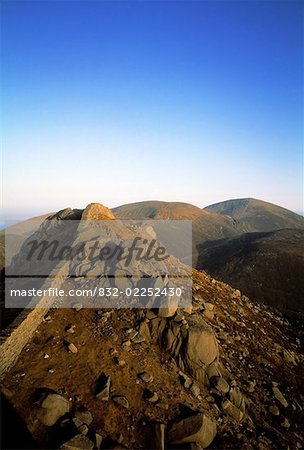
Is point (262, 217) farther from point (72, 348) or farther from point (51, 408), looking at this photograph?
point (51, 408)

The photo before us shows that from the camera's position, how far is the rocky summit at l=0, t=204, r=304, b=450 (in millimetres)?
6543

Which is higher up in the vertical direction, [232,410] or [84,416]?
[84,416]

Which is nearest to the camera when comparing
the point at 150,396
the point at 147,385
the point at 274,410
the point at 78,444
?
the point at 78,444

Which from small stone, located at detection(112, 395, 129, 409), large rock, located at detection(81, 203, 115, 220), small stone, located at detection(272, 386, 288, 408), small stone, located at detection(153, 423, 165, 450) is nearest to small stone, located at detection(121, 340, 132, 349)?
small stone, located at detection(112, 395, 129, 409)

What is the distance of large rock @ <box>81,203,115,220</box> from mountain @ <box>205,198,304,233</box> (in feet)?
279

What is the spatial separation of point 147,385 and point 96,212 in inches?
416

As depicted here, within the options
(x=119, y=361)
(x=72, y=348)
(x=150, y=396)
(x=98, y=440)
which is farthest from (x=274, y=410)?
(x=72, y=348)

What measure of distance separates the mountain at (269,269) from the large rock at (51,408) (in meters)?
21.9

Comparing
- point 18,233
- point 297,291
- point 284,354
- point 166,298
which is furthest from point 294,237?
point 18,233

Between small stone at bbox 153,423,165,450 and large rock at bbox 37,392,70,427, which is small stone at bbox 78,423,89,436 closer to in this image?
large rock at bbox 37,392,70,427

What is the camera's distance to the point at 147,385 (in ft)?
25.1

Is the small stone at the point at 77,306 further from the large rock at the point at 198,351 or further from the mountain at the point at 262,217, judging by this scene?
the mountain at the point at 262,217

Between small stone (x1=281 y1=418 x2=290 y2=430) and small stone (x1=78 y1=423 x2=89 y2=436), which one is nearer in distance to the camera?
small stone (x1=78 y1=423 x2=89 y2=436)

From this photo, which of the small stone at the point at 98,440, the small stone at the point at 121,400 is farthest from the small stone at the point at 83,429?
the small stone at the point at 121,400
